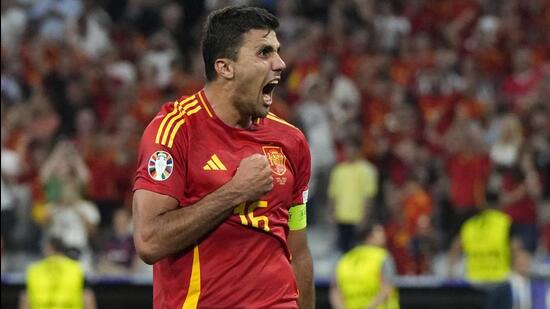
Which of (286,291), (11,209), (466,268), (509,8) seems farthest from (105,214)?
(286,291)

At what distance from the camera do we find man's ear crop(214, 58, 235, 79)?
4805 millimetres

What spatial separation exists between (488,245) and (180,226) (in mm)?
9991

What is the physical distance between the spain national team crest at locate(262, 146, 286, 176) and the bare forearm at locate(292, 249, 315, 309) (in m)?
0.42

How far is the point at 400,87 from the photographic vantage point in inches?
669

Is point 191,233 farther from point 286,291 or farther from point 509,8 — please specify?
point 509,8

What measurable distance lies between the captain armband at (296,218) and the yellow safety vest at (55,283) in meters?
7.23

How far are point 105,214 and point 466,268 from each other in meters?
4.13

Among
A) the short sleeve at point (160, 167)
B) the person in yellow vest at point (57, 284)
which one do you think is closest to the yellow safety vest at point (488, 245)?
the person in yellow vest at point (57, 284)

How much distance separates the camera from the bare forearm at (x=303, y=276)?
16.8 ft

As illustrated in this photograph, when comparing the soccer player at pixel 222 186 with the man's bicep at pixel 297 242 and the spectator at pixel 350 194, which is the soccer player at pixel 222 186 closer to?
the man's bicep at pixel 297 242

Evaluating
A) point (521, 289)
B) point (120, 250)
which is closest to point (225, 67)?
point (521, 289)

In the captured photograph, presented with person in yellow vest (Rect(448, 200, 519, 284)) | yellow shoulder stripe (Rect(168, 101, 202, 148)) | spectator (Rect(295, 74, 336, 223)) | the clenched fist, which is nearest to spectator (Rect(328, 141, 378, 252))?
spectator (Rect(295, 74, 336, 223))

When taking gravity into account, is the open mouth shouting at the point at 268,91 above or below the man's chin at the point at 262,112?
above

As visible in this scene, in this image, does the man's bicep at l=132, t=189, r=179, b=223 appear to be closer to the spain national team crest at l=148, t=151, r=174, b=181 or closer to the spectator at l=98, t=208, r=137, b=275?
the spain national team crest at l=148, t=151, r=174, b=181
